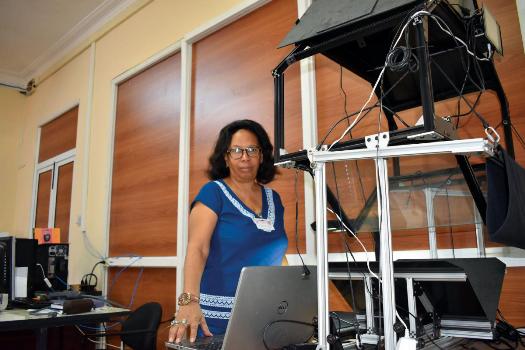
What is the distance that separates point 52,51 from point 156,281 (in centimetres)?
327

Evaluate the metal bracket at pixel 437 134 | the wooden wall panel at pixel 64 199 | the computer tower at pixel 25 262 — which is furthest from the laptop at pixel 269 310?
the wooden wall panel at pixel 64 199

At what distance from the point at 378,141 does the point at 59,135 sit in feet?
15.1

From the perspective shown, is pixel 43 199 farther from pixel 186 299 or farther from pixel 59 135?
pixel 186 299

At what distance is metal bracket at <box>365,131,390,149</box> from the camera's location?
2.81 ft

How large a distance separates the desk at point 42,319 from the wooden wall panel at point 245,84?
2.91 ft

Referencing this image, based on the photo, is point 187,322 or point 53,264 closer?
point 187,322

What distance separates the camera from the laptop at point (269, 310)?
961 mm

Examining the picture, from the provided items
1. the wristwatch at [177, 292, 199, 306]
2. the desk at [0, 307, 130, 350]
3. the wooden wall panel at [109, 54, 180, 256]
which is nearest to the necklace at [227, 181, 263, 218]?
the wristwatch at [177, 292, 199, 306]

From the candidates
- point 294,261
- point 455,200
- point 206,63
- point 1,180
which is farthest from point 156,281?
point 1,180

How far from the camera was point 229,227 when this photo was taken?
1564 millimetres

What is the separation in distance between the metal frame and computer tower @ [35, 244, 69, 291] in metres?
2.84

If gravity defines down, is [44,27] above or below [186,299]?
above

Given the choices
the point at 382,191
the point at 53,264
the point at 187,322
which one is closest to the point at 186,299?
the point at 187,322

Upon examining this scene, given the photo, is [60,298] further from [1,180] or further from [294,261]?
[1,180]
